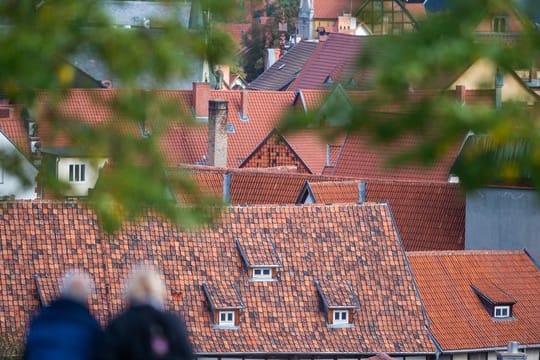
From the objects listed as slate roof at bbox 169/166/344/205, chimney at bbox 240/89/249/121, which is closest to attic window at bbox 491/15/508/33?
slate roof at bbox 169/166/344/205

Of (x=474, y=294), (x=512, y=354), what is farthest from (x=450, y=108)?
(x=474, y=294)

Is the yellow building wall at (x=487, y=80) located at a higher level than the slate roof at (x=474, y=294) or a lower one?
lower

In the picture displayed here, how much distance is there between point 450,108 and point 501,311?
91.0 feet

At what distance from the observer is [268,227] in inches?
1240

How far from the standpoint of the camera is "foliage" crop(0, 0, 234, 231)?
192 inches

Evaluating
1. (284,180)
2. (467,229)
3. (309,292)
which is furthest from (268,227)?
(284,180)

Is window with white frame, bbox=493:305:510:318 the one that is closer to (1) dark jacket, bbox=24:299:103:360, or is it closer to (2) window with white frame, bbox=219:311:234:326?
(2) window with white frame, bbox=219:311:234:326

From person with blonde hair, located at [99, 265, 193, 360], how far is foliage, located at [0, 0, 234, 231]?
0.35 m

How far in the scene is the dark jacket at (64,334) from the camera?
217 inches

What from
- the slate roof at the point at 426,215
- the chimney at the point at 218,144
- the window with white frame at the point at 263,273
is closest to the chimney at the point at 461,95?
the window with white frame at the point at 263,273

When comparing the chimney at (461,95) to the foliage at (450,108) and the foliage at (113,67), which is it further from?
the foliage at (113,67)

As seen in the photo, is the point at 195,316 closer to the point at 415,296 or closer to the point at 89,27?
the point at 415,296

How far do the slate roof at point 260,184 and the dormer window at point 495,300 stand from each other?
766 centimetres

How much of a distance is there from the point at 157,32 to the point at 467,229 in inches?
1240
